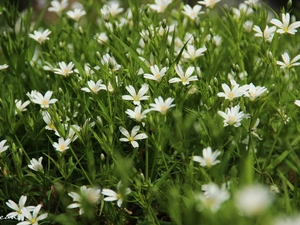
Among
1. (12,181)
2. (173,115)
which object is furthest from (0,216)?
(173,115)

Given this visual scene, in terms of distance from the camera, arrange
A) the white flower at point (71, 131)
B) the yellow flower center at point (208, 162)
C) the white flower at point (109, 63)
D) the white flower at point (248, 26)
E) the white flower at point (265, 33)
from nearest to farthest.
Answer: the yellow flower center at point (208, 162), the white flower at point (71, 131), the white flower at point (109, 63), the white flower at point (265, 33), the white flower at point (248, 26)

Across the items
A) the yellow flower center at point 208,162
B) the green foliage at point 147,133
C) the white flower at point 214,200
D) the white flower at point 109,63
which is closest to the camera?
the white flower at point 214,200

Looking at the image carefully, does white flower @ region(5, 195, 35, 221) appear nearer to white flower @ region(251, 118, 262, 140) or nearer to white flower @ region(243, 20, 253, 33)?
white flower @ region(251, 118, 262, 140)

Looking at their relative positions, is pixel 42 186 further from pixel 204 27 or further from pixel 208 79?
pixel 204 27

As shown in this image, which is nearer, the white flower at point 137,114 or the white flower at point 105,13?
the white flower at point 137,114

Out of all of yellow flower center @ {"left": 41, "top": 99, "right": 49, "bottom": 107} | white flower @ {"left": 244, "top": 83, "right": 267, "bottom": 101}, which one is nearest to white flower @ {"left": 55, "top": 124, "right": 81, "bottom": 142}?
yellow flower center @ {"left": 41, "top": 99, "right": 49, "bottom": 107}

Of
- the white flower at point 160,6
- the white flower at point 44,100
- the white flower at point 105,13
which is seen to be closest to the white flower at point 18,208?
the white flower at point 44,100

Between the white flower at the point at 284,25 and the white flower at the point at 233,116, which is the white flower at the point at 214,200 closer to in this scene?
the white flower at the point at 233,116

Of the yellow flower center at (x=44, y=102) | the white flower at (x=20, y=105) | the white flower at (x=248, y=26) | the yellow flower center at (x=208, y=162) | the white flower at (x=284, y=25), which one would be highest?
the white flower at (x=284, y=25)

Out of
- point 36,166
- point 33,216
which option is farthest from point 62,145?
point 33,216

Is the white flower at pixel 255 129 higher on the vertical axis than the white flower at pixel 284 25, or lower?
lower

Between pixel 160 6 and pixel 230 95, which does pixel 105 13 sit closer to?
pixel 160 6
